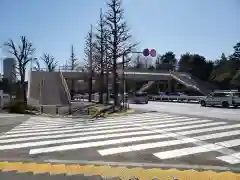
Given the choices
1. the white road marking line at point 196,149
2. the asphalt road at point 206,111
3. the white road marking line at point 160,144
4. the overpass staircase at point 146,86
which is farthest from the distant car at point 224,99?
the overpass staircase at point 146,86

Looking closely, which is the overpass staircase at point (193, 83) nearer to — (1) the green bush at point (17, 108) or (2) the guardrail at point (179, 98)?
(2) the guardrail at point (179, 98)

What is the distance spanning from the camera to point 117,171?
21.2 feet

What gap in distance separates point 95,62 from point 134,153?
1487 inches

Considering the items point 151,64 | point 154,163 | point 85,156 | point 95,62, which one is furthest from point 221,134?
point 151,64

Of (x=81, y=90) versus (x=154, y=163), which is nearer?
Answer: (x=154, y=163)

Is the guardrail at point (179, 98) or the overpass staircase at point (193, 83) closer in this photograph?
the guardrail at point (179, 98)

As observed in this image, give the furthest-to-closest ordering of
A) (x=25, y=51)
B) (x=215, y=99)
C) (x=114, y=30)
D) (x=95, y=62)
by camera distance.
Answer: (x=25, y=51)
(x=95, y=62)
(x=114, y=30)
(x=215, y=99)

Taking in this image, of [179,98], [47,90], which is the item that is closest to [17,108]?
[47,90]

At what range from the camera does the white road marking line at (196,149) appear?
26.3 feet

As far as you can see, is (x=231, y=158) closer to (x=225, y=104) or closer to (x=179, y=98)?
(x=225, y=104)

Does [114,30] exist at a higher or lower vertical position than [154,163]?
higher

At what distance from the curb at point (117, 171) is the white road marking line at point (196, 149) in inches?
58.7

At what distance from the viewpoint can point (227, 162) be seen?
23.9ft

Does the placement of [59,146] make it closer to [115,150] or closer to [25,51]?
[115,150]
